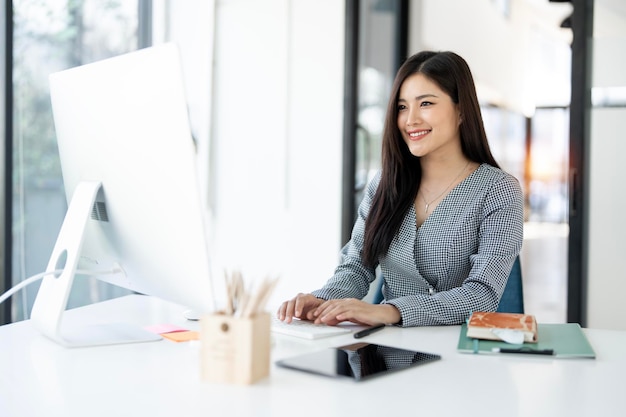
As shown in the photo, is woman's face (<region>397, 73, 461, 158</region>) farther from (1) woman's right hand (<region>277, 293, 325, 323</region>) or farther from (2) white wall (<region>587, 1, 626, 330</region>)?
(2) white wall (<region>587, 1, 626, 330</region>)

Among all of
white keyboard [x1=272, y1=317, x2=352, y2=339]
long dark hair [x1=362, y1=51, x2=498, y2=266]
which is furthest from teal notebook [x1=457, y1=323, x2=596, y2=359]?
long dark hair [x1=362, y1=51, x2=498, y2=266]

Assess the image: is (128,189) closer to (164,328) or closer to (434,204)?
(164,328)

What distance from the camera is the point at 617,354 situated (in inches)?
54.8

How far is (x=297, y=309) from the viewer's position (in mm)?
1653

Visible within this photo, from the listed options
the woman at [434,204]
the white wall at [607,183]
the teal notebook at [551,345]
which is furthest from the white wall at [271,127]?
the teal notebook at [551,345]

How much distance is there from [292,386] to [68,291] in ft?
1.72

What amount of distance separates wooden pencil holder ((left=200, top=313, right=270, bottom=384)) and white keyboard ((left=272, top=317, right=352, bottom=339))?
337mm

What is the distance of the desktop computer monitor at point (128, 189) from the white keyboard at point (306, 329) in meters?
0.27

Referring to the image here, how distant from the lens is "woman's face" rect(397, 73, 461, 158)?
2027mm

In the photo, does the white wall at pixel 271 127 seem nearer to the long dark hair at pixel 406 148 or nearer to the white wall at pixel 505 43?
the white wall at pixel 505 43

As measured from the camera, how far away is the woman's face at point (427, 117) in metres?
2.03

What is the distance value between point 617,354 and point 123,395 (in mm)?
895

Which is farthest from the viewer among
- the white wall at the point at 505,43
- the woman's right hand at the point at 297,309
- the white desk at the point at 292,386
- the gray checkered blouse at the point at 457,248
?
the white wall at the point at 505,43

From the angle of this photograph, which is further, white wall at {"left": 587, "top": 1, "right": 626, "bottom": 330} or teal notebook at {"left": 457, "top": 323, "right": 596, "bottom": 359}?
white wall at {"left": 587, "top": 1, "right": 626, "bottom": 330}
